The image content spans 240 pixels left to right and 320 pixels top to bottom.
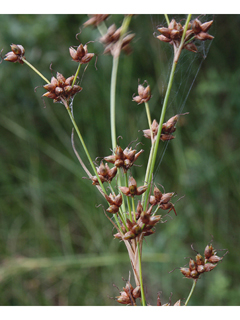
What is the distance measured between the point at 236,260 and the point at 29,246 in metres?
0.89

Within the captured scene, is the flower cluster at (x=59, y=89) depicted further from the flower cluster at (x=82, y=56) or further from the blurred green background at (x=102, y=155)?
the blurred green background at (x=102, y=155)

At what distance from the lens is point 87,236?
1.40m

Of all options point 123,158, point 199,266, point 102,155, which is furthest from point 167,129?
point 102,155

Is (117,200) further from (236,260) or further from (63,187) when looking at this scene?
(63,187)

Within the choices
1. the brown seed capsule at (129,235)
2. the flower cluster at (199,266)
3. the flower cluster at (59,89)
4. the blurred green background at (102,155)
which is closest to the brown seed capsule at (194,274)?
the flower cluster at (199,266)

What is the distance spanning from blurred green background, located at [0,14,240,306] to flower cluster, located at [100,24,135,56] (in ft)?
2.62

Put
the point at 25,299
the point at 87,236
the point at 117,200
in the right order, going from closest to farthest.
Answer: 1. the point at 117,200
2. the point at 25,299
3. the point at 87,236

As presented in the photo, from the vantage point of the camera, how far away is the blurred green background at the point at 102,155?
1.18 m

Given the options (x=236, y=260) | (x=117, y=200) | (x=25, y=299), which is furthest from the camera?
(x=25, y=299)

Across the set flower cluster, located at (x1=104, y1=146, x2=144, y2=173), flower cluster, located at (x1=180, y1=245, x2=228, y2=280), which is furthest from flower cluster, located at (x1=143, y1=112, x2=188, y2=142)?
flower cluster, located at (x1=180, y1=245, x2=228, y2=280)

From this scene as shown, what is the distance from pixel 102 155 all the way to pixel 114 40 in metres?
0.97

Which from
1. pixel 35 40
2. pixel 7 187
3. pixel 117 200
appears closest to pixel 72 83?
pixel 117 200

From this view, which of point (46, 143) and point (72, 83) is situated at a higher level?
point (72, 83)

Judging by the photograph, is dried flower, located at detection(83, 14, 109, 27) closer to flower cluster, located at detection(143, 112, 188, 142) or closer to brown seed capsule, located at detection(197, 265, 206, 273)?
flower cluster, located at detection(143, 112, 188, 142)
